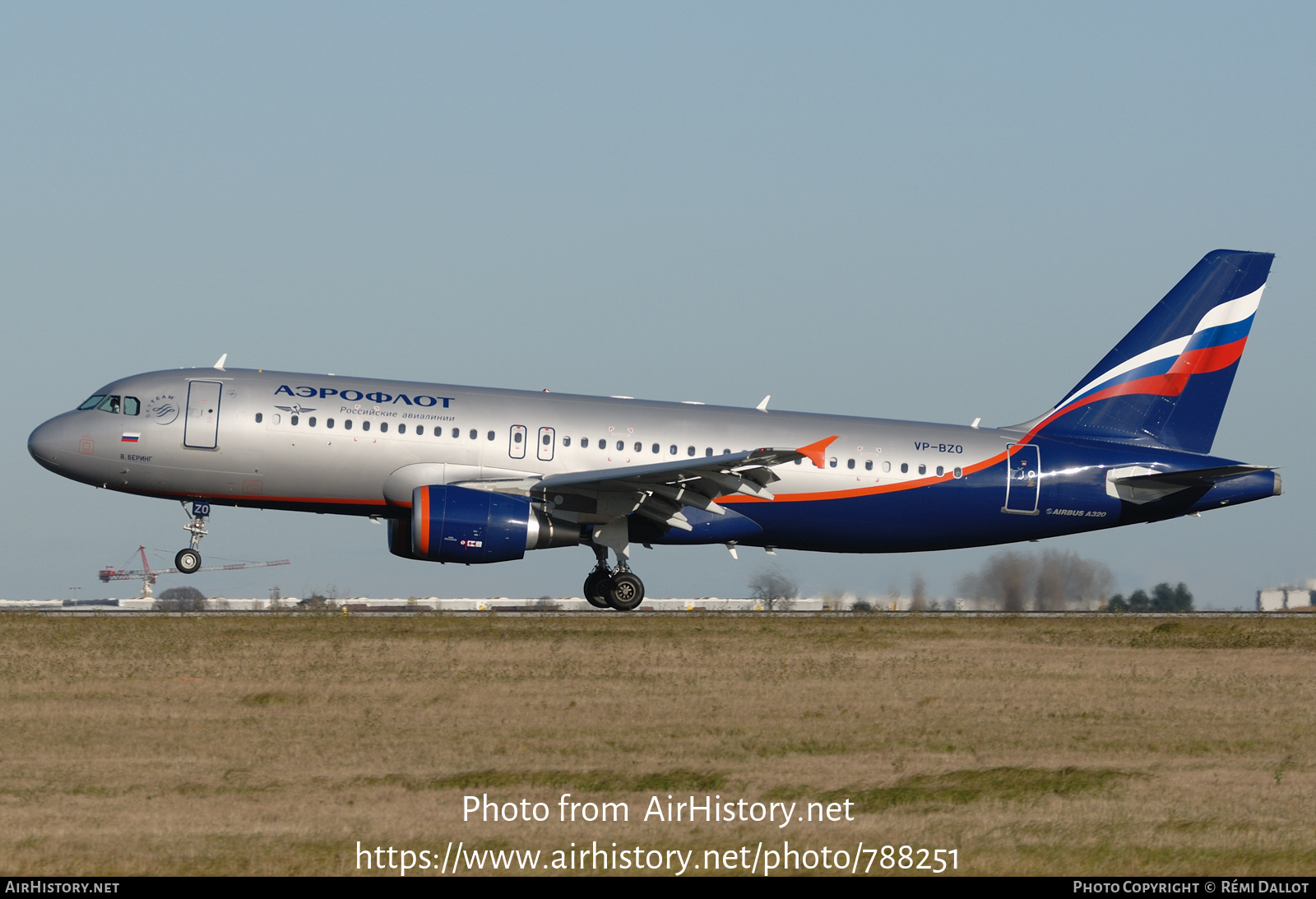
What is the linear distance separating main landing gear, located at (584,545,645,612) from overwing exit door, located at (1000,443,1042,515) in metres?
8.34

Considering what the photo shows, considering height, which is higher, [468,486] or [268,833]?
[468,486]

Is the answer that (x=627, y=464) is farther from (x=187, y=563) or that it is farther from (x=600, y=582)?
(x=187, y=563)

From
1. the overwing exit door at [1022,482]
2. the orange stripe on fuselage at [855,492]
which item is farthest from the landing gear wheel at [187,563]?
the overwing exit door at [1022,482]

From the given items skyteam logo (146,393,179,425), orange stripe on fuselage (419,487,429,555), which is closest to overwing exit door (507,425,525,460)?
orange stripe on fuselage (419,487,429,555)

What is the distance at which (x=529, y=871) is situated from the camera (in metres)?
11.5

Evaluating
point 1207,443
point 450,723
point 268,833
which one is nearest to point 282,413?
point 450,723

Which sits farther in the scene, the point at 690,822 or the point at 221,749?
the point at 221,749

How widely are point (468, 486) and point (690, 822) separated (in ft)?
54.4

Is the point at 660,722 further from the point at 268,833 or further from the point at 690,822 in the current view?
the point at 268,833

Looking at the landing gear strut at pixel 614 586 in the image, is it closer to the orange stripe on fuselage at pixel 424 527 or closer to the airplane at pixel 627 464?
the airplane at pixel 627 464

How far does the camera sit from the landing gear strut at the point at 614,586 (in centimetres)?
3055

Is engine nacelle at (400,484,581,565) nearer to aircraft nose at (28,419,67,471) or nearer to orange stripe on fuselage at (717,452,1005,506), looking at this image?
orange stripe on fuselage at (717,452,1005,506)
